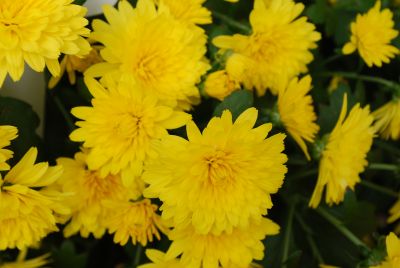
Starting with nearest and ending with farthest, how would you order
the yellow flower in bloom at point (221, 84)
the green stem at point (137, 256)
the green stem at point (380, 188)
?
the yellow flower in bloom at point (221, 84)
the green stem at point (137, 256)
the green stem at point (380, 188)

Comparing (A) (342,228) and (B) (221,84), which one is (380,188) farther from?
(B) (221,84)

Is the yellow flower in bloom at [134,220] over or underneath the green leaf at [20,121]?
underneath

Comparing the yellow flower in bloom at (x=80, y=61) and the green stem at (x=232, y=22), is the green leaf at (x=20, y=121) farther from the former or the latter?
the green stem at (x=232, y=22)

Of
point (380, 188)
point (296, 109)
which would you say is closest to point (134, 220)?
point (296, 109)

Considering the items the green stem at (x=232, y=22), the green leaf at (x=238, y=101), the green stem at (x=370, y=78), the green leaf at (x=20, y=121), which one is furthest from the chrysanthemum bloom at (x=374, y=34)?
the green leaf at (x=20, y=121)

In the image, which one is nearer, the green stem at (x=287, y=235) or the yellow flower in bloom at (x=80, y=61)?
the yellow flower in bloom at (x=80, y=61)

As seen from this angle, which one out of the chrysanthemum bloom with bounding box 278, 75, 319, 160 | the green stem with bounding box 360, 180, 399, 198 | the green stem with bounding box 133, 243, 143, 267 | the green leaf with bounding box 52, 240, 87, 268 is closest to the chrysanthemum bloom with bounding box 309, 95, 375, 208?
the chrysanthemum bloom with bounding box 278, 75, 319, 160

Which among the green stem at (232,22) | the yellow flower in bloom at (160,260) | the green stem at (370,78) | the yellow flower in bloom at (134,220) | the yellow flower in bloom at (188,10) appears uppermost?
the yellow flower in bloom at (188,10)

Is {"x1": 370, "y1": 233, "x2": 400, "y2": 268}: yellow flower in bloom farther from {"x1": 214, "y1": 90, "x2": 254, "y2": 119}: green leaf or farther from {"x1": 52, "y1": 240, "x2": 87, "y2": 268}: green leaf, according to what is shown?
{"x1": 52, "y1": 240, "x2": 87, "y2": 268}: green leaf
